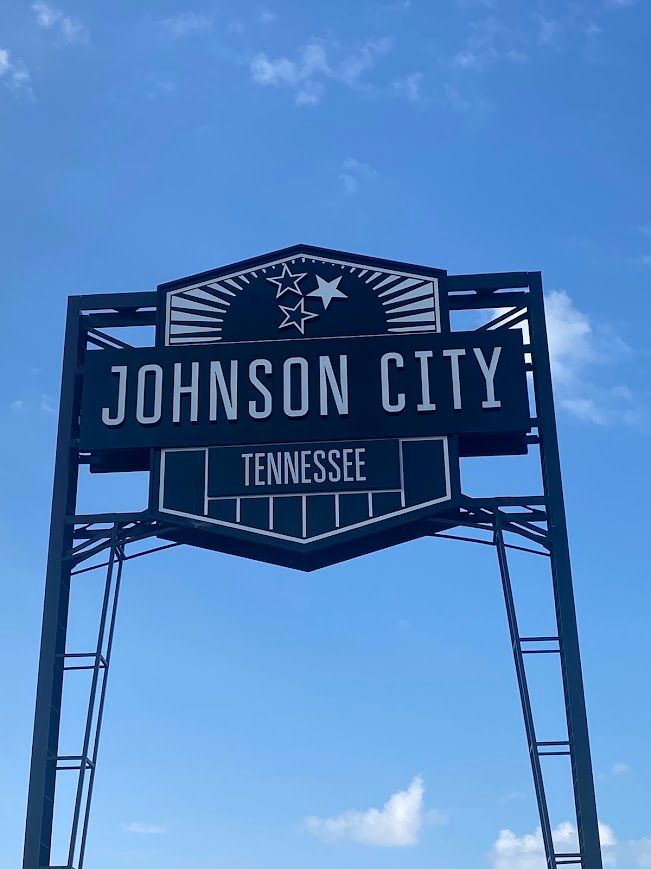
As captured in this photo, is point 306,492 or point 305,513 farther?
point 306,492

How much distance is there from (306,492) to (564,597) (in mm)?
4354

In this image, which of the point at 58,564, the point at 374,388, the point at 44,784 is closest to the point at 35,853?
the point at 44,784

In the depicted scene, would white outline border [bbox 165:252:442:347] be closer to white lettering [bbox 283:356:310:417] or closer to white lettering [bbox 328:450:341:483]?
white lettering [bbox 283:356:310:417]

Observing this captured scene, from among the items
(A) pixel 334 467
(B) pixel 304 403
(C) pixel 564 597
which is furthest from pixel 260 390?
(C) pixel 564 597

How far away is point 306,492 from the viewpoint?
22.3m

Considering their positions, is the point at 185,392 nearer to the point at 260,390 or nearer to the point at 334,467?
the point at 260,390

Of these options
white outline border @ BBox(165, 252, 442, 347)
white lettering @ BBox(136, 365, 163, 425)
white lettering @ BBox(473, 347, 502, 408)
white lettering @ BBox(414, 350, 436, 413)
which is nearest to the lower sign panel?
white lettering @ BBox(414, 350, 436, 413)

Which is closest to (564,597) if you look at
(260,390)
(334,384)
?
(334,384)

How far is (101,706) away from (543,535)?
286 inches

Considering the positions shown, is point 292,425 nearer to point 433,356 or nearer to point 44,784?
point 433,356

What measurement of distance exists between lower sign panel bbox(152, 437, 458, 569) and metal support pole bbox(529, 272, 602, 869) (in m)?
1.60

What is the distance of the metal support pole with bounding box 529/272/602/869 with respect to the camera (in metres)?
19.7

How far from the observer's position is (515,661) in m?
20.9

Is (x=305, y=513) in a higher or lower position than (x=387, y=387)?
lower
